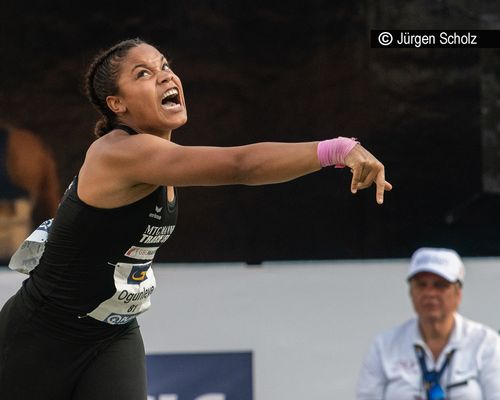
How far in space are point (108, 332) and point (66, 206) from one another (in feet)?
1.33

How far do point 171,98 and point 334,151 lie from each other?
733 millimetres

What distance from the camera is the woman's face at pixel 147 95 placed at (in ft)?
11.1

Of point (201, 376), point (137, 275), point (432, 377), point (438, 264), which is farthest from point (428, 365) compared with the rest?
point (137, 275)

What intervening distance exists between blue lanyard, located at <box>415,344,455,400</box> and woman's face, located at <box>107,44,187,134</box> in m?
1.73

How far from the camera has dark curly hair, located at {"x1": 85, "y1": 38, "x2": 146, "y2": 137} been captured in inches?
136

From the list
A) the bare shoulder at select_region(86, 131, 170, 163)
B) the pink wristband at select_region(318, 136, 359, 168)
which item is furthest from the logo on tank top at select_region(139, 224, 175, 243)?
the pink wristband at select_region(318, 136, 359, 168)

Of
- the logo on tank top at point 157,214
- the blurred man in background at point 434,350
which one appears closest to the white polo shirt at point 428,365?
the blurred man in background at point 434,350

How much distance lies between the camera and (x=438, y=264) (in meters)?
4.82

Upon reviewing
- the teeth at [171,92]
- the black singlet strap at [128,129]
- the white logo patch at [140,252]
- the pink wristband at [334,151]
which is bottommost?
the white logo patch at [140,252]

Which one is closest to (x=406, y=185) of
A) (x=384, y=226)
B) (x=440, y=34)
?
(x=384, y=226)

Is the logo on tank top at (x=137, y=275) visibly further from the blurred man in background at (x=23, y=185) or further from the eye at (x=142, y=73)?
the blurred man in background at (x=23, y=185)

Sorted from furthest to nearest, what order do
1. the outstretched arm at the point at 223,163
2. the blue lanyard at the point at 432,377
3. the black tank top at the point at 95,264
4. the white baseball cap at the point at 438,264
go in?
the white baseball cap at the point at 438,264 < the blue lanyard at the point at 432,377 < the black tank top at the point at 95,264 < the outstretched arm at the point at 223,163

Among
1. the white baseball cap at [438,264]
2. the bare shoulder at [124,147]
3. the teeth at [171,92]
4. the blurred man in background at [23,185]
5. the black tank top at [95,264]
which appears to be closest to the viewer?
the bare shoulder at [124,147]

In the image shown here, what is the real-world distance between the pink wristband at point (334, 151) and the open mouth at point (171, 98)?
66 cm
